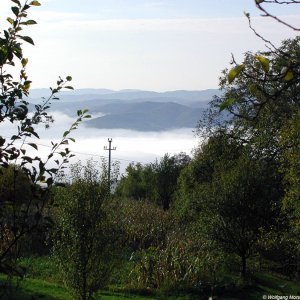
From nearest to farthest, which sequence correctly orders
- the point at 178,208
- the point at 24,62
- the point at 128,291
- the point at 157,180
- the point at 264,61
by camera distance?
the point at 264,61 → the point at 24,62 → the point at 128,291 → the point at 178,208 → the point at 157,180

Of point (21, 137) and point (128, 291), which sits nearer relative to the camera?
point (21, 137)

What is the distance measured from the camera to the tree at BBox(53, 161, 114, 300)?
10570 millimetres

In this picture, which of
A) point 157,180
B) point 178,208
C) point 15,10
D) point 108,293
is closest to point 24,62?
point 15,10

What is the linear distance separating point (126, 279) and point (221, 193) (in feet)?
15.0

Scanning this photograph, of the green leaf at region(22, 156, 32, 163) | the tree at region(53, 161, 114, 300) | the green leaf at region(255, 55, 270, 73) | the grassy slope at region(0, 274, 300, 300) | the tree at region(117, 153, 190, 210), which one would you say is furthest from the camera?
the tree at region(117, 153, 190, 210)

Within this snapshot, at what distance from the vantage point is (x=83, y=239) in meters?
10.6

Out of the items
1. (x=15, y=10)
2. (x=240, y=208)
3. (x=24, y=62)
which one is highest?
(x=15, y=10)

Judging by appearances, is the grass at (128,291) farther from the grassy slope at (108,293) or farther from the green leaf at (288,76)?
the green leaf at (288,76)

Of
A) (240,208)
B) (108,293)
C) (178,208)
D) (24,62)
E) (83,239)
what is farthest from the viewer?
(178,208)

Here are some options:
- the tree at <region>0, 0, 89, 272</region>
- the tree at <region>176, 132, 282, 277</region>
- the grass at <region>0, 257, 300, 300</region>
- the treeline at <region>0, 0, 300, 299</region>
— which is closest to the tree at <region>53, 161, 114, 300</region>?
the treeline at <region>0, 0, 300, 299</region>

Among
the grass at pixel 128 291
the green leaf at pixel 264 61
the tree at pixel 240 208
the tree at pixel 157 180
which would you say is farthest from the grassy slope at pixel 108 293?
the tree at pixel 157 180

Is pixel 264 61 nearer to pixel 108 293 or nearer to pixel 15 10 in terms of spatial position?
pixel 15 10

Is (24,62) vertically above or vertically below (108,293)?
above

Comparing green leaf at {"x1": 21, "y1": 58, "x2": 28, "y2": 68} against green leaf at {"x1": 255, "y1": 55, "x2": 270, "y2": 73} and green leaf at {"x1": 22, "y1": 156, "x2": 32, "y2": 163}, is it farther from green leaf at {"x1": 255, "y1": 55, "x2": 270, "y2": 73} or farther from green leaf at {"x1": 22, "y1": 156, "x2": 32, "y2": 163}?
green leaf at {"x1": 255, "y1": 55, "x2": 270, "y2": 73}
